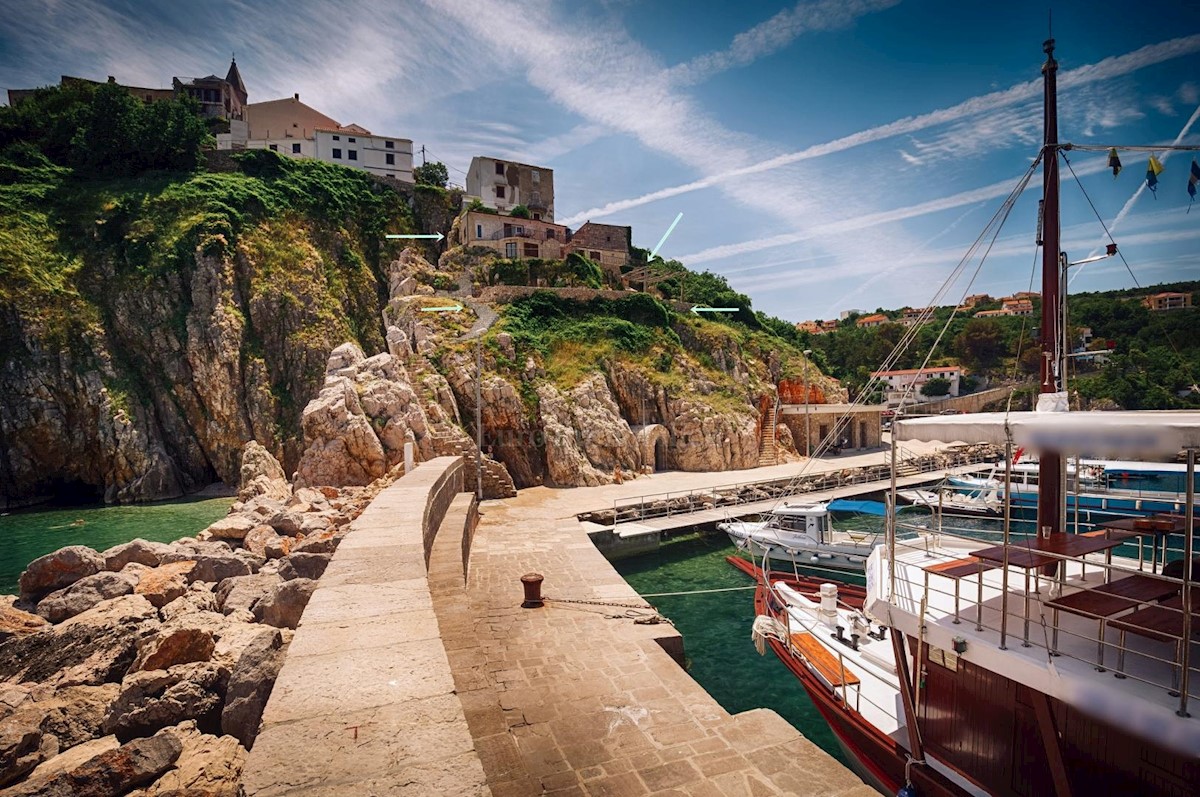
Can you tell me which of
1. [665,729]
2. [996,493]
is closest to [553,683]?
[665,729]

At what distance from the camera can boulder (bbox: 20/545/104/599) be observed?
11.5 meters

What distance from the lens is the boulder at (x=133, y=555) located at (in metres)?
12.8

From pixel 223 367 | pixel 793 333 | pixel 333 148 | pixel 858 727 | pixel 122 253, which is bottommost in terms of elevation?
pixel 858 727

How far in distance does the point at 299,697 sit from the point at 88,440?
41940mm

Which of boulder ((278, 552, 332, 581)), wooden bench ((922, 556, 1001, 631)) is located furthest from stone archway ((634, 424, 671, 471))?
wooden bench ((922, 556, 1001, 631))

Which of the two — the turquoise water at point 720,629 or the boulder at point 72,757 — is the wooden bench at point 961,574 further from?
the boulder at point 72,757

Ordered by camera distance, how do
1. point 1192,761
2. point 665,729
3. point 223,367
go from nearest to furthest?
point 1192,761
point 665,729
point 223,367

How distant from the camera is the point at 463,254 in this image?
42.2m

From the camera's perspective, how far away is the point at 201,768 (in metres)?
5.64

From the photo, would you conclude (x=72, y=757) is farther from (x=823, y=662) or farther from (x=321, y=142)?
(x=321, y=142)

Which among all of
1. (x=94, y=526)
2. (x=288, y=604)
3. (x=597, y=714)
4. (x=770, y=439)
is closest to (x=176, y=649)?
(x=288, y=604)

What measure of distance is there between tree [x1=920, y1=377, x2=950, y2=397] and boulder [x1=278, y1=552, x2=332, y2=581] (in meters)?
67.8

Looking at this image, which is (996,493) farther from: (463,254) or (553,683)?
(463,254)

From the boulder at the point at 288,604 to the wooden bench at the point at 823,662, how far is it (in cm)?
893
